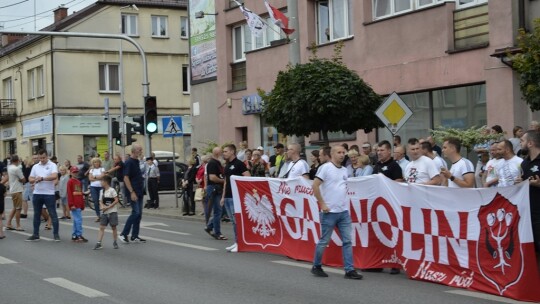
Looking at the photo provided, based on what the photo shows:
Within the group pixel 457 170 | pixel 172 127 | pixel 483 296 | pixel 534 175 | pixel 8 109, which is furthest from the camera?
pixel 8 109

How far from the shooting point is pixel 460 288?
9.96 m

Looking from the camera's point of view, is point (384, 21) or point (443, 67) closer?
point (443, 67)

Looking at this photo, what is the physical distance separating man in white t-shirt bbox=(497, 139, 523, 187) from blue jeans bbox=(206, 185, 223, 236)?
6675 mm

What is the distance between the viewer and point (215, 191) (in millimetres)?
16312

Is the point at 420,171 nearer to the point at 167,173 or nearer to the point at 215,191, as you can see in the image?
the point at 215,191

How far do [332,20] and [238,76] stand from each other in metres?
5.93

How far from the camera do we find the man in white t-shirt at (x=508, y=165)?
1007 cm

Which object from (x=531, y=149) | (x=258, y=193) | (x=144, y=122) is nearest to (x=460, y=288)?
(x=531, y=149)

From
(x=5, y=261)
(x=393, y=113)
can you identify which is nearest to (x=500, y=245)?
(x=393, y=113)

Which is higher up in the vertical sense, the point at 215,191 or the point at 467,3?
the point at 467,3

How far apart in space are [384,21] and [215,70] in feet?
36.1

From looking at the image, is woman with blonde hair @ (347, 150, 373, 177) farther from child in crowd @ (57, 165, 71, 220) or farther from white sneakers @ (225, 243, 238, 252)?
child in crowd @ (57, 165, 71, 220)

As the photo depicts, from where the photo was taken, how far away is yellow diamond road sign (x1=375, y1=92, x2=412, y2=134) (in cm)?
1560

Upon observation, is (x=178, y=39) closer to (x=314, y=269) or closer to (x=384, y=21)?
(x=384, y=21)
